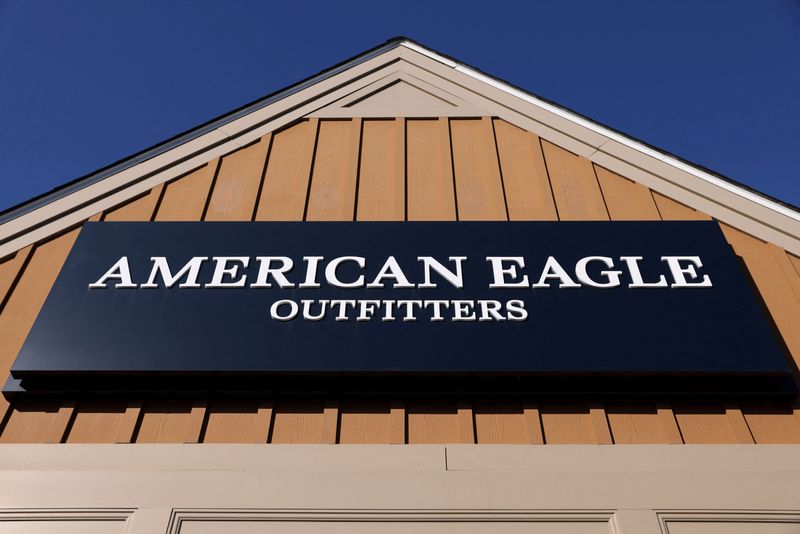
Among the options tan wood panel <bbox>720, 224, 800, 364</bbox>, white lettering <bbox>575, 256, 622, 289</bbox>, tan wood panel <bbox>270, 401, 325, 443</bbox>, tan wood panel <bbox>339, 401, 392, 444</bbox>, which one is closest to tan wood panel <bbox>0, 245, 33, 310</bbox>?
tan wood panel <bbox>270, 401, 325, 443</bbox>

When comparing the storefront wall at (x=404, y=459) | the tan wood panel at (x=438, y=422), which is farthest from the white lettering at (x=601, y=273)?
the tan wood panel at (x=438, y=422)

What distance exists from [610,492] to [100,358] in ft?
A: 9.63

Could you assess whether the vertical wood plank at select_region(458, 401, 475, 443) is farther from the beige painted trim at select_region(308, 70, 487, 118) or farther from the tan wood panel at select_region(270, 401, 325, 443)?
the beige painted trim at select_region(308, 70, 487, 118)

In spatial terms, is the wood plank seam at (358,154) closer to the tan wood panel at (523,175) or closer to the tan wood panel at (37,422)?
the tan wood panel at (523,175)

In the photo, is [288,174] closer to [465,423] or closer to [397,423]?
[397,423]

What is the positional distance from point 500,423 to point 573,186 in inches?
93.4

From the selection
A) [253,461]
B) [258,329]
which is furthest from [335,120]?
[253,461]

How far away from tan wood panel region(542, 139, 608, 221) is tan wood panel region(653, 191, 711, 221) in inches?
17.9

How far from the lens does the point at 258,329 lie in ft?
13.4

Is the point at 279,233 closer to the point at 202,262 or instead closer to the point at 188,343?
the point at 202,262

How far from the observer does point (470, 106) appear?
6340 mm

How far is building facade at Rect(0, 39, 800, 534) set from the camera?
10.9 feet

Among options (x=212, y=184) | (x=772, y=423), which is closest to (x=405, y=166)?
(x=212, y=184)

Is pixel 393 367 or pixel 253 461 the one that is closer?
pixel 253 461
